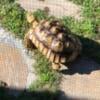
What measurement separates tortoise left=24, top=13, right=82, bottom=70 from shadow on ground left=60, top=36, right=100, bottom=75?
0.15m

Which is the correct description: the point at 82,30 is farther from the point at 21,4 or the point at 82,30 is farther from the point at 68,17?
the point at 21,4

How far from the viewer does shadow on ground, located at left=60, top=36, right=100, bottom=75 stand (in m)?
6.21

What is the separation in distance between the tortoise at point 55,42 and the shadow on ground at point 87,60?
15cm

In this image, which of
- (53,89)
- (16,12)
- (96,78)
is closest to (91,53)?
(96,78)

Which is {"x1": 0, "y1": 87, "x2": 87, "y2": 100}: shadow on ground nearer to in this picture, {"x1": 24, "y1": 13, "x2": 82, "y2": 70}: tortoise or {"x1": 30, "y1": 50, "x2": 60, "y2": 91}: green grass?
{"x1": 30, "y1": 50, "x2": 60, "y2": 91}: green grass

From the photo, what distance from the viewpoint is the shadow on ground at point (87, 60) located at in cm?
621

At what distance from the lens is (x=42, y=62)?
20.5ft

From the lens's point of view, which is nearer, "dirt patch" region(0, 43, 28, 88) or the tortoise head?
the tortoise head

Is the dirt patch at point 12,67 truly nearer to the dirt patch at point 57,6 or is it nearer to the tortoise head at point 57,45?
the tortoise head at point 57,45

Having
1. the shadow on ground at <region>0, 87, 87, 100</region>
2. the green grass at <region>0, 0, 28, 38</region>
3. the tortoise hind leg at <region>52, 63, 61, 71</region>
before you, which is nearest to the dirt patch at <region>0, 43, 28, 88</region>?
the shadow on ground at <region>0, 87, 87, 100</region>

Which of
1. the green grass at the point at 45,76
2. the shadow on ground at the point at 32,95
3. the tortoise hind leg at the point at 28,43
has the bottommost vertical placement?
the shadow on ground at the point at 32,95

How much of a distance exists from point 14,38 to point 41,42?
0.71 meters

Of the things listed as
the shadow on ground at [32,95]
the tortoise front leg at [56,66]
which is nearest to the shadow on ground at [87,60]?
the tortoise front leg at [56,66]

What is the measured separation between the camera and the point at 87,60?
631 cm
